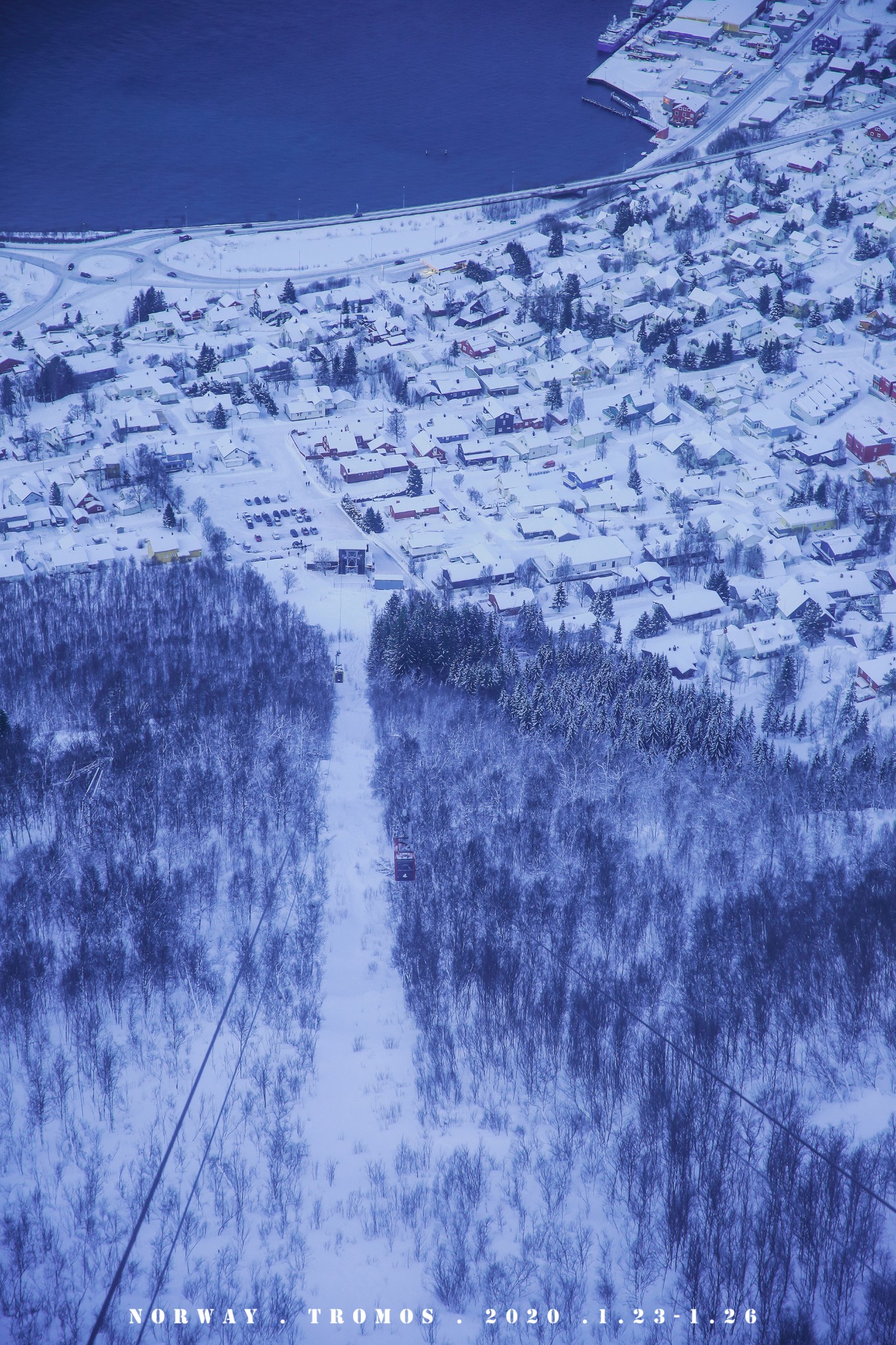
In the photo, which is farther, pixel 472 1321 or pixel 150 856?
pixel 150 856

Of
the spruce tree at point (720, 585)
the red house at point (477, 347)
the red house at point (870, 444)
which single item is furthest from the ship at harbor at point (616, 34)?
the spruce tree at point (720, 585)

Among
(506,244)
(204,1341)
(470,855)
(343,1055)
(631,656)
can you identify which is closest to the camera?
(204,1341)

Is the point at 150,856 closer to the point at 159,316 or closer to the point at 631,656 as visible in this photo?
the point at 631,656

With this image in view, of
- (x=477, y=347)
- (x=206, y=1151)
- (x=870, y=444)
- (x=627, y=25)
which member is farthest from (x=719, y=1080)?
(x=627, y=25)

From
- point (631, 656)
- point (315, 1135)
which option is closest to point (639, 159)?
point (631, 656)

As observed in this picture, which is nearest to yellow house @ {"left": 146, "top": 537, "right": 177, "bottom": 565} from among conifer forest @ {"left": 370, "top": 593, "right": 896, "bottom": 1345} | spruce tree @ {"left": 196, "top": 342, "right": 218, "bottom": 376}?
conifer forest @ {"left": 370, "top": 593, "right": 896, "bottom": 1345}

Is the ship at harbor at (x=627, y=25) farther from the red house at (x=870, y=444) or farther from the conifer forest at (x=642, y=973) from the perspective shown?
the conifer forest at (x=642, y=973)

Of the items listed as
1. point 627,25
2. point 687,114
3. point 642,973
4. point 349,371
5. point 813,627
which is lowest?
point 642,973

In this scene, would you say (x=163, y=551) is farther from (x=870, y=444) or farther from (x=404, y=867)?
(x=870, y=444)
